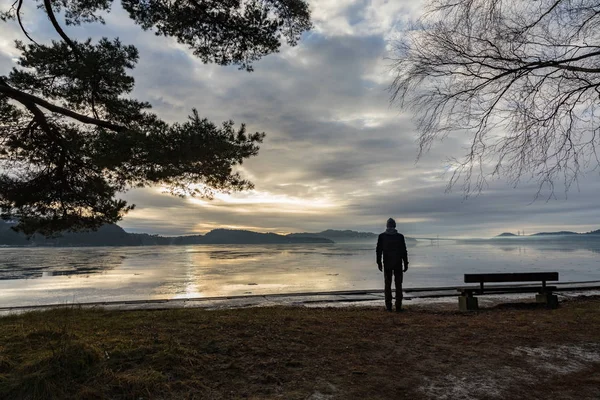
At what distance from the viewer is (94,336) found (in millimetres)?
5250

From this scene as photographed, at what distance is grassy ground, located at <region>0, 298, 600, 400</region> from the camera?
369 centimetres

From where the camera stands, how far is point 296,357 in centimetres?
462

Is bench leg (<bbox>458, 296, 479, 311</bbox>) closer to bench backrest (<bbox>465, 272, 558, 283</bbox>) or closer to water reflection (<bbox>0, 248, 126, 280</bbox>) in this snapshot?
bench backrest (<bbox>465, 272, 558, 283</bbox>)

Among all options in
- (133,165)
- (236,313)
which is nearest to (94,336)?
(236,313)

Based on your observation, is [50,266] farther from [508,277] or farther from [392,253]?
[508,277]

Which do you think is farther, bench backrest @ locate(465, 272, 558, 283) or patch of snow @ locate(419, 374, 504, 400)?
bench backrest @ locate(465, 272, 558, 283)

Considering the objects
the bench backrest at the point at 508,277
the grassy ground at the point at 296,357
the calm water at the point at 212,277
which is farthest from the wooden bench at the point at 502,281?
the calm water at the point at 212,277

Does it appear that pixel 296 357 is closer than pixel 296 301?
Yes

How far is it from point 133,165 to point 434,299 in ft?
27.4

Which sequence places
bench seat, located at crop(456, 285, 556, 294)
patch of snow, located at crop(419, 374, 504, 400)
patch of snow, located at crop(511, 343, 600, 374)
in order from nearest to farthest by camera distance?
patch of snow, located at crop(419, 374, 504, 400) < patch of snow, located at crop(511, 343, 600, 374) < bench seat, located at crop(456, 285, 556, 294)

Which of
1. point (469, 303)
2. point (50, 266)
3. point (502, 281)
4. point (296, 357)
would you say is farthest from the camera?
point (50, 266)

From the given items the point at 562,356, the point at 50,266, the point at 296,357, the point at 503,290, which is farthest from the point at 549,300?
the point at 50,266

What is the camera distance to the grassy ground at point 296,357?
369cm

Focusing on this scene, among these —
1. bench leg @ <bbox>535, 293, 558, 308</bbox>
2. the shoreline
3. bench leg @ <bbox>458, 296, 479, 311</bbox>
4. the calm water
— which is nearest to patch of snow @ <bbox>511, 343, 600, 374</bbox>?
bench leg @ <bbox>458, 296, 479, 311</bbox>
